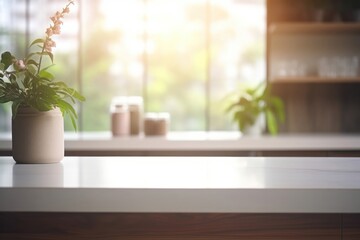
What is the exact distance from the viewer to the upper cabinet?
3.93m

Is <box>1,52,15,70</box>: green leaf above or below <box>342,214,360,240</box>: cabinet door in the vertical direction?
above

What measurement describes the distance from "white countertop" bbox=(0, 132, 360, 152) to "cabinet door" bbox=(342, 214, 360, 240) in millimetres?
1978

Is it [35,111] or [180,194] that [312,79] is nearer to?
[35,111]

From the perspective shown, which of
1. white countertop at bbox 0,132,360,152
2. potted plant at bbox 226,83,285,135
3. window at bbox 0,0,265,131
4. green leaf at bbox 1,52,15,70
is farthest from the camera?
window at bbox 0,0,265,131

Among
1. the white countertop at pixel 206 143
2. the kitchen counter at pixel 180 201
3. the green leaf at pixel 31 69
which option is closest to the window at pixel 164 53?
the white countertop at pixel 206 143

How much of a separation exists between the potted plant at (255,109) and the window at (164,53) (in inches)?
546

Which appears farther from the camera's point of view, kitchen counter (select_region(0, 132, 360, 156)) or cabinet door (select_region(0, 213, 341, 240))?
kitchen counter (select_region(0, 132, 360, 156))

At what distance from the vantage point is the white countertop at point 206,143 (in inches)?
131

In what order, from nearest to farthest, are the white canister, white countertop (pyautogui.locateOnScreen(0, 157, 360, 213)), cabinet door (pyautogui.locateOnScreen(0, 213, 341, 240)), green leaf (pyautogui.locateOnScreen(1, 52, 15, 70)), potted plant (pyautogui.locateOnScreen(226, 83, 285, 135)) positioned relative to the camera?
1. white countertop (pyautogui.locateOnScreen(0, 157, 360, 213))
2. cabinet door (pyautogui.locateOnScreen(0, 213, 341, 240))
3. green leaf (pyautogui.locateOnScreen(1, 52, 15, 70))
4. the white canister
5. potted plant (pyautogui.locateOnScreen(226, 83, 285, 135))

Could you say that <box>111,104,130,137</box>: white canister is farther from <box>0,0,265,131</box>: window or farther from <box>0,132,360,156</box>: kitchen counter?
<box>0,0,265,131</box>: window

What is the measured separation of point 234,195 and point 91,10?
19431mm

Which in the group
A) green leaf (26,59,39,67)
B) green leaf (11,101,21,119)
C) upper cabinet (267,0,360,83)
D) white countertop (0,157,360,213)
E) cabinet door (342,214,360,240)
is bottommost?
cabinet door (342,214,360,240)

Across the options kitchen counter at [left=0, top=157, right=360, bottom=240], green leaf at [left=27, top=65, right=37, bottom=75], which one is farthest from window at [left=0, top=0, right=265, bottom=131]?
kitchen counter at [left=0, top=157, right=360, bottom=240]

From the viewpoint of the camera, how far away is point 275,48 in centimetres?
416
